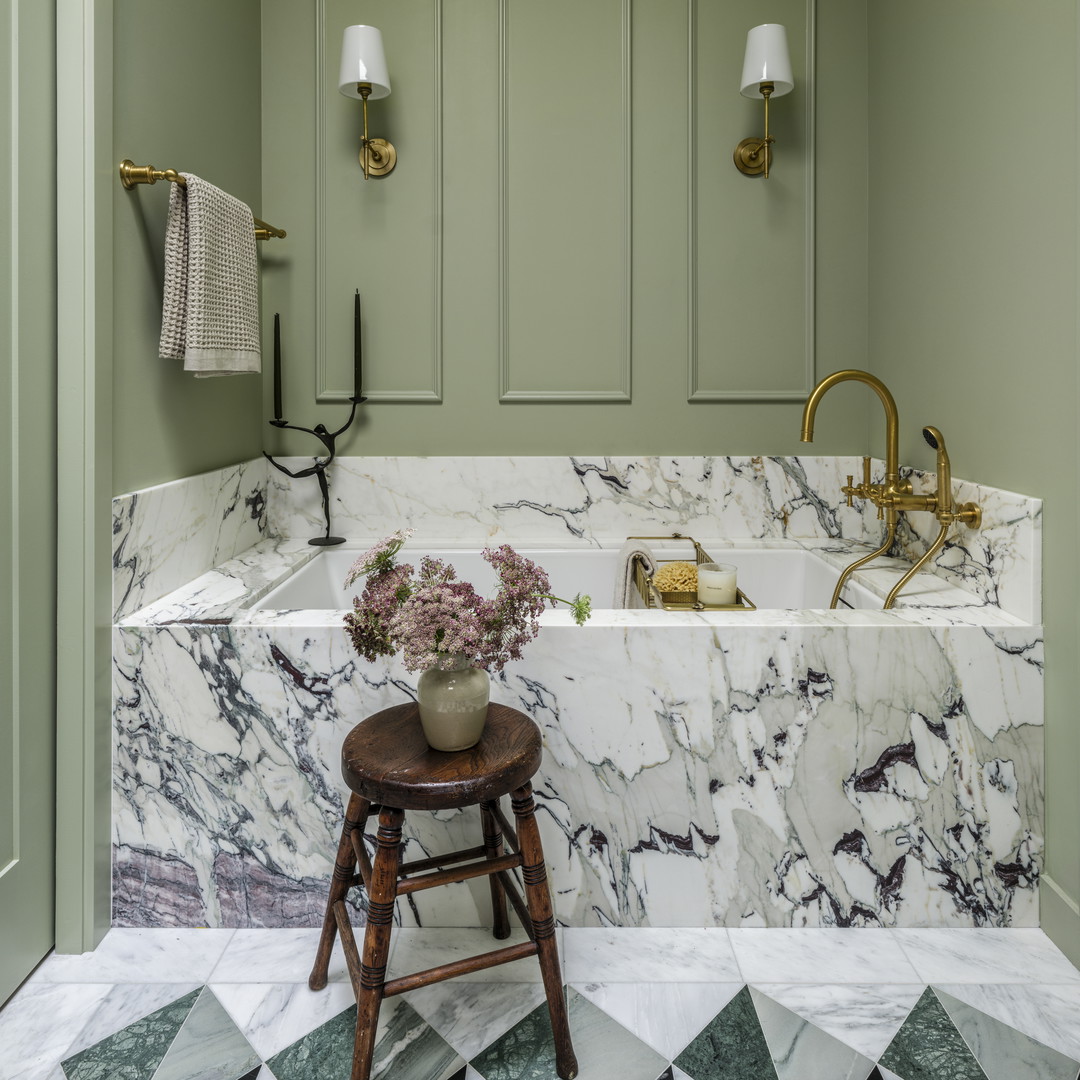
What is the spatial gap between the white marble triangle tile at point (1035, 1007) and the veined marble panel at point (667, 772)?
0.18 m

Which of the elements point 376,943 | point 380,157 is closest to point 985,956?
point 376,943

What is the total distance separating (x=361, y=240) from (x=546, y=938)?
1.95 metres

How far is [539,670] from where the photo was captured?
161cm

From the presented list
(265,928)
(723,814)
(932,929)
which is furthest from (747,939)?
(265,928)

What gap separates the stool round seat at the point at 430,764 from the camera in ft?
4.05

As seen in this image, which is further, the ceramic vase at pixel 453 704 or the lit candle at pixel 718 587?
the lit candle at pixel 718 587

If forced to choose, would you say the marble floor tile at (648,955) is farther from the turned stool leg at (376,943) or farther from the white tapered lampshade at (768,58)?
the white tapered lampshade at (768,58)

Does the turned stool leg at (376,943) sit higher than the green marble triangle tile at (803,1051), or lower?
higher

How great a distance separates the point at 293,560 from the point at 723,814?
123 cm

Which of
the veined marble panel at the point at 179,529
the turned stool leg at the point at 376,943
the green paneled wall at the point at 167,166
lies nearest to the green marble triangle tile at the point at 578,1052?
the turned stool leg at the point at 376,943

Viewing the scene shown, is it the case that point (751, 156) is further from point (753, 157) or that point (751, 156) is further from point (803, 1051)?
point (803, 1051)

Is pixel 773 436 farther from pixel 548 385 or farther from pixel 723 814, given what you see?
pixel 723 814

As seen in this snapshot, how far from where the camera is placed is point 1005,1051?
1318mm

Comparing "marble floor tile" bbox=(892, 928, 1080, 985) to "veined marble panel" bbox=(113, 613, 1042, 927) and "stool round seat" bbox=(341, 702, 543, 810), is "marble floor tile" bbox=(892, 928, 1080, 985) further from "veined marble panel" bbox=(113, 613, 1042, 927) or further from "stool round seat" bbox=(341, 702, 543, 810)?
"stool round seat" bbox=(341, 702, 543, 810)
